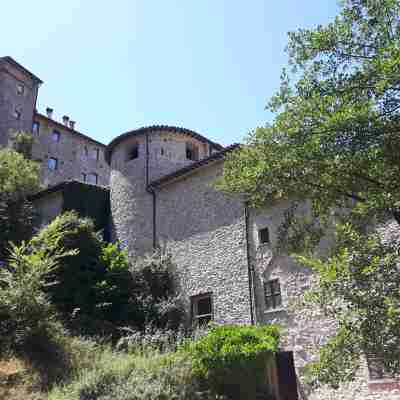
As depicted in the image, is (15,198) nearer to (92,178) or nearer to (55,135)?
(55,135)

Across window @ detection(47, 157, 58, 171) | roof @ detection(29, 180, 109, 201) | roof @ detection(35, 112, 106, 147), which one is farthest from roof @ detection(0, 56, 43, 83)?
roof @ detection(29, 180, 109, 201)

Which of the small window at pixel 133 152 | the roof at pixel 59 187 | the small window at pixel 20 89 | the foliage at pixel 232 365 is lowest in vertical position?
the foliage at pixel 232 365

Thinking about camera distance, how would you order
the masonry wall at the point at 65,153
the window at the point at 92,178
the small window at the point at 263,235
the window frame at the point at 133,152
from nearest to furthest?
1. the small window at the point at 263,235
2. the window frame at the point at 133,152
3. the masonry wall at the point at 65,153
4. the window at the point at 92,178

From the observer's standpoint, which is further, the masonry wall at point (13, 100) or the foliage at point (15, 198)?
the masonry wall at point (13, 100)

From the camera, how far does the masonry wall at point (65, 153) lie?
39000mm

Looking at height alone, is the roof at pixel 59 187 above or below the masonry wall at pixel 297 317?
above

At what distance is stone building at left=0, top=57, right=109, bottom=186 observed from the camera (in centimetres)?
3688

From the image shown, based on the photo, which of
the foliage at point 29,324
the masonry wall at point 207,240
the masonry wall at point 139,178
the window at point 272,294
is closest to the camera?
the foliage at point 29,324

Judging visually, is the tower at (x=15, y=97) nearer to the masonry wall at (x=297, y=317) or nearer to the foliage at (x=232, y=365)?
the masonry wall at (x=297, y=317)

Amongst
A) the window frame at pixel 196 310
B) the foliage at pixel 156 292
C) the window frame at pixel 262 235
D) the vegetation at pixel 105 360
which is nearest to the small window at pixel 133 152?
the foliage at pixel 156 292

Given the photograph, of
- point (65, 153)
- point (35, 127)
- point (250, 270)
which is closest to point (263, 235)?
point (250, 270)

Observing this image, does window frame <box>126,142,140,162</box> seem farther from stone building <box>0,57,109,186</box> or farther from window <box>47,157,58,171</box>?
window <box>47,157,58,171</box>

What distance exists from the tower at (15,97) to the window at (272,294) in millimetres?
26840

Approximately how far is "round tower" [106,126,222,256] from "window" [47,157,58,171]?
1684cm
